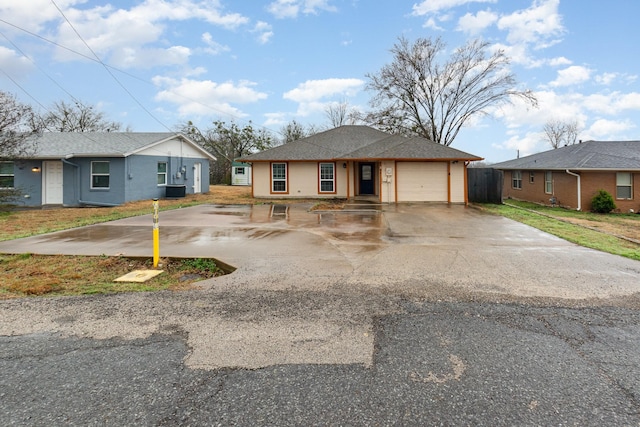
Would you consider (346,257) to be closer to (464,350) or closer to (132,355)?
(464,350)

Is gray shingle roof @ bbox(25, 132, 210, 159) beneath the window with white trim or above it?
above

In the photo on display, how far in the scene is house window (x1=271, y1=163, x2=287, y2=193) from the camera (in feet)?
72.2

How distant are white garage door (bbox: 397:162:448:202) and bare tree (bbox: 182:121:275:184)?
27010mm

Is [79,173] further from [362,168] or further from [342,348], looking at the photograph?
[342,348]

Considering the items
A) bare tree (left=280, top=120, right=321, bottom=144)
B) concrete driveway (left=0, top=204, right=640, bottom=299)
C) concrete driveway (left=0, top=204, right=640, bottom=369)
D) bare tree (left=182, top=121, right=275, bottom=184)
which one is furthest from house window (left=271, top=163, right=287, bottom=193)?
bare tree (left=280, top=120, right=321, bottom=144)

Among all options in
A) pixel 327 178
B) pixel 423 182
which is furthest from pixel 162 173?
pixel 423 182

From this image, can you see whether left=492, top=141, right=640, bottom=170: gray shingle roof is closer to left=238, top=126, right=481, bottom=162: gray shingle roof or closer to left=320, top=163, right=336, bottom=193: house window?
left=238, top=126, right=481, bottom=162: gray shingle roof

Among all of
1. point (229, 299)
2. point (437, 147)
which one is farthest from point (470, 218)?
point (229, 299)

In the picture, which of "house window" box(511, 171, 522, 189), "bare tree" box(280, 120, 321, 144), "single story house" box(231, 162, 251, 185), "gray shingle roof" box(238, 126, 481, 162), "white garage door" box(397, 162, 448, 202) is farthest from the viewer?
"bare tree" box(280, 120, 321, 144)

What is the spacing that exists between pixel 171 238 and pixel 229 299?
5.22 m

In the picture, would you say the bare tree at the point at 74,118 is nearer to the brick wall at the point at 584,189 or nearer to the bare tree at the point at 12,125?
the bare tree at the point at 12,125

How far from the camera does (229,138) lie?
43375 mm

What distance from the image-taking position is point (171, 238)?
9219 millimetres

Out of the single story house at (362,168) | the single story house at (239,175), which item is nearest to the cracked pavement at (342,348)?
the single story house at (362,168)
